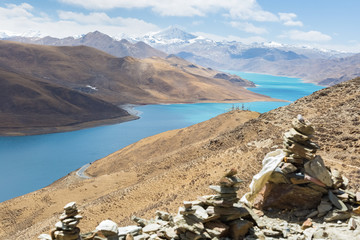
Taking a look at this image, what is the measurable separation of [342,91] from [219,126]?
25.4 meters

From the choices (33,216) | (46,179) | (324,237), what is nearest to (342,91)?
(324,237)

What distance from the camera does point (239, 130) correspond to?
38406 millimetres

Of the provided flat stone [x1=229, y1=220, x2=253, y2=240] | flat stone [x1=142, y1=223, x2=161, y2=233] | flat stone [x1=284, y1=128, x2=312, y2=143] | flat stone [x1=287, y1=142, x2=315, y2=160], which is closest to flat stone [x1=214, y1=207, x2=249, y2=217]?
flat stone [x1=229, y1=220, x2=253, y2=240]

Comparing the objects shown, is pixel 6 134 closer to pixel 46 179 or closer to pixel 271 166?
pixel 46 179

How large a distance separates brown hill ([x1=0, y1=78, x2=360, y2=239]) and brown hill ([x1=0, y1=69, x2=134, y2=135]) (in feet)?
311

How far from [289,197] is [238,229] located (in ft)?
12.1

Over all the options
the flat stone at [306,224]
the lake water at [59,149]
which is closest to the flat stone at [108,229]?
→ the flat stone at [306,224]

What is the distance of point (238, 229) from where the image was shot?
41.3 feet

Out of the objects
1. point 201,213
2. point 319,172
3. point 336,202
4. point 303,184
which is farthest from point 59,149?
point 336,202

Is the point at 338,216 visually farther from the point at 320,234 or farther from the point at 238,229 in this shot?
the point at 238,229

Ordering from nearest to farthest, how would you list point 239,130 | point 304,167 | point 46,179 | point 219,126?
1. point 304,167
2. point 239,130
3. point 219,126
4. point 46,179

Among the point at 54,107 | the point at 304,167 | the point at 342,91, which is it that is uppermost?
the point at 342,91

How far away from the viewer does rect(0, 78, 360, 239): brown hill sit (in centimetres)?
2341

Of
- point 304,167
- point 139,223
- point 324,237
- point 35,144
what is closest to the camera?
point 324,237
